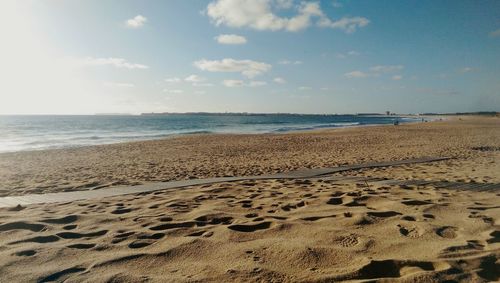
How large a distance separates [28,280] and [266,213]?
9.21 ft

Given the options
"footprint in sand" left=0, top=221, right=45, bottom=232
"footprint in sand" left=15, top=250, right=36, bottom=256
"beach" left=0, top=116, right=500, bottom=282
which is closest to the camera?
"beach" left=0, top=116, right=500, bottom=282

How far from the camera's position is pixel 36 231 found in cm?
397

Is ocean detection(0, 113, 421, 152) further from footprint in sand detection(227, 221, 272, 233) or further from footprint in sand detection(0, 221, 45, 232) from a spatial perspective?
footprint in sand detection(227, 221, 272, 233)

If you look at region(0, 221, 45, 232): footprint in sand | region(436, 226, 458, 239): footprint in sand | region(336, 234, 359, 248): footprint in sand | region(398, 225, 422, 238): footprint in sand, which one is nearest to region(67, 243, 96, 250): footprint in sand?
region(0, 221, 45, 232): footprint in sand

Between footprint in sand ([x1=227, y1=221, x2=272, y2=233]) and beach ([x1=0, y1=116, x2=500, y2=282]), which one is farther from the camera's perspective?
footprint in sand ([x1=227, y1=221, x2=272, y2=233])

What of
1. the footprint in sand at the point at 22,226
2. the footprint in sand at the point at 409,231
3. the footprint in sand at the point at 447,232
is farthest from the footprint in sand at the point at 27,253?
the footprint in sand at the point at 447,232

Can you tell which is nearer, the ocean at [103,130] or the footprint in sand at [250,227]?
the footprint in sand at [250,227]

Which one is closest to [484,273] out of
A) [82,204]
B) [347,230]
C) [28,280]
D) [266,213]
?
[347,230]

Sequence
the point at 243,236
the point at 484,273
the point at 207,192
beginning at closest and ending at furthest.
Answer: the point at 484,273
the point at 243,236
the point at 207,192

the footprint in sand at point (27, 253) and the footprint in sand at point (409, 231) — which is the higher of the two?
the footprint in sand at point (409, 231)

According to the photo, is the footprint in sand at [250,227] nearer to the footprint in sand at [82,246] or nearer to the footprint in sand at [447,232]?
the footprint in sand at [82,246]

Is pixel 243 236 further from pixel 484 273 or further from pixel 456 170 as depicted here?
pixel 456 170

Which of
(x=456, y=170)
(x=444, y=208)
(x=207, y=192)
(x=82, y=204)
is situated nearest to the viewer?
(x=444, y=208)

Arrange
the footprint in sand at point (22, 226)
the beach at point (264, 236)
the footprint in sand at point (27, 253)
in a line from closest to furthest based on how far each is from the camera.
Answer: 1. the beach at point (264, 236)
2. the footprint in sand at point (27, 253)
3. the footprint in sand at point (22, 226)
